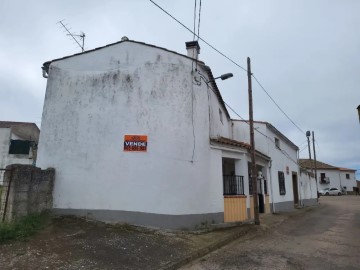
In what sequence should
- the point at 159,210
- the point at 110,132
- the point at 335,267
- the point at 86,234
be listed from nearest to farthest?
the point at 335,267 → the point at 86,234 → the point at 159,210 → the point at 110,132

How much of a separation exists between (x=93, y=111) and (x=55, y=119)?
5.24ft

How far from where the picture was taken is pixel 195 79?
11.4 metres

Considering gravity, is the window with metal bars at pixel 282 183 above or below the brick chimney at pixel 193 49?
below

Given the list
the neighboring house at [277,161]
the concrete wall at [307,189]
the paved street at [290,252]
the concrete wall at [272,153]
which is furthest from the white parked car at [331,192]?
the paved street at [290,252]

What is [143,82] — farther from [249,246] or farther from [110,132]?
[249,246]

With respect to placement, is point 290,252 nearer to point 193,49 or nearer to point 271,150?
point 193,49

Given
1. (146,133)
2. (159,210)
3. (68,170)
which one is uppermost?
(146,133)

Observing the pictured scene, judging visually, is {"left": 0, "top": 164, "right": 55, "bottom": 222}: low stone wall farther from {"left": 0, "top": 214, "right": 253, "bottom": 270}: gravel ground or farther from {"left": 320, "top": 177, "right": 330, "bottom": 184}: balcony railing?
{"left": 320, "top": 177, "right": 330, "bottom": 184}: balcony railing

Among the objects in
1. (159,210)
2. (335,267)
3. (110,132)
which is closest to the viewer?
(335,267)

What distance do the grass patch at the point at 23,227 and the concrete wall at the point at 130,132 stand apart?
1.28 metres

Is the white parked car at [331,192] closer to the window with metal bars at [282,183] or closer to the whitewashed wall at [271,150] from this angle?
the whitewashed wall at [271,150]

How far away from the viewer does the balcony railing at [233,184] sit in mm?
12133

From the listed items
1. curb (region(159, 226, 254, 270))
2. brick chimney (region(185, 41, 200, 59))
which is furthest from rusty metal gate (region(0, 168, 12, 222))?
brick chimney (region(185, 41, 200, 59))

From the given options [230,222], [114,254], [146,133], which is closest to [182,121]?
[146,133]
